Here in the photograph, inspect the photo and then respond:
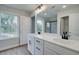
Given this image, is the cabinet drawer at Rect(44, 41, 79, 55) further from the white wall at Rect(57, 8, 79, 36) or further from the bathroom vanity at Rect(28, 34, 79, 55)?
the white wall at Rect(57, 8, 79, 36)

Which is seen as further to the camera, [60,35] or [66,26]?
[60,35]

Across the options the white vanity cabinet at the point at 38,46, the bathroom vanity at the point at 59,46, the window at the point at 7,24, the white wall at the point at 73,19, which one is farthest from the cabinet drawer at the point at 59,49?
the window at the point at 7,24

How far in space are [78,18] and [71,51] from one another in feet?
2.50

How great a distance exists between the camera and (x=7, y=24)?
195 cm

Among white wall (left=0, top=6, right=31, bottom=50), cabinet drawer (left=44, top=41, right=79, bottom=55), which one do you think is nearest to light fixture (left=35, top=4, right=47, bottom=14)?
white wall (left=0, top=6, right=31, bottom=50)

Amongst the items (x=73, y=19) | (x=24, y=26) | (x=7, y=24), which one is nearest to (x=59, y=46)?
(x=73, y=19)

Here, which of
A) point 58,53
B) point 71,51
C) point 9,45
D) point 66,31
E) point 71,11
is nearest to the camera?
point 71,51

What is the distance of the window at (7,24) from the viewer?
6.36ft

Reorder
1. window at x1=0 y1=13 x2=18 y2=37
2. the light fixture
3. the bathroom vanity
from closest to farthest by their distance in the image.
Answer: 1. the bathroom vanity
2. window at x1=0 y1=13 x2=18 y2=37
3. the light fixture

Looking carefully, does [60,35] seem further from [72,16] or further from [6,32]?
[6,32]

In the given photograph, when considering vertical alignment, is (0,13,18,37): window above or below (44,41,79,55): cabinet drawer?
above

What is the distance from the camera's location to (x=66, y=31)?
1825 mm

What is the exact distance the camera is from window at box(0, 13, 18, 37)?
194 cm
